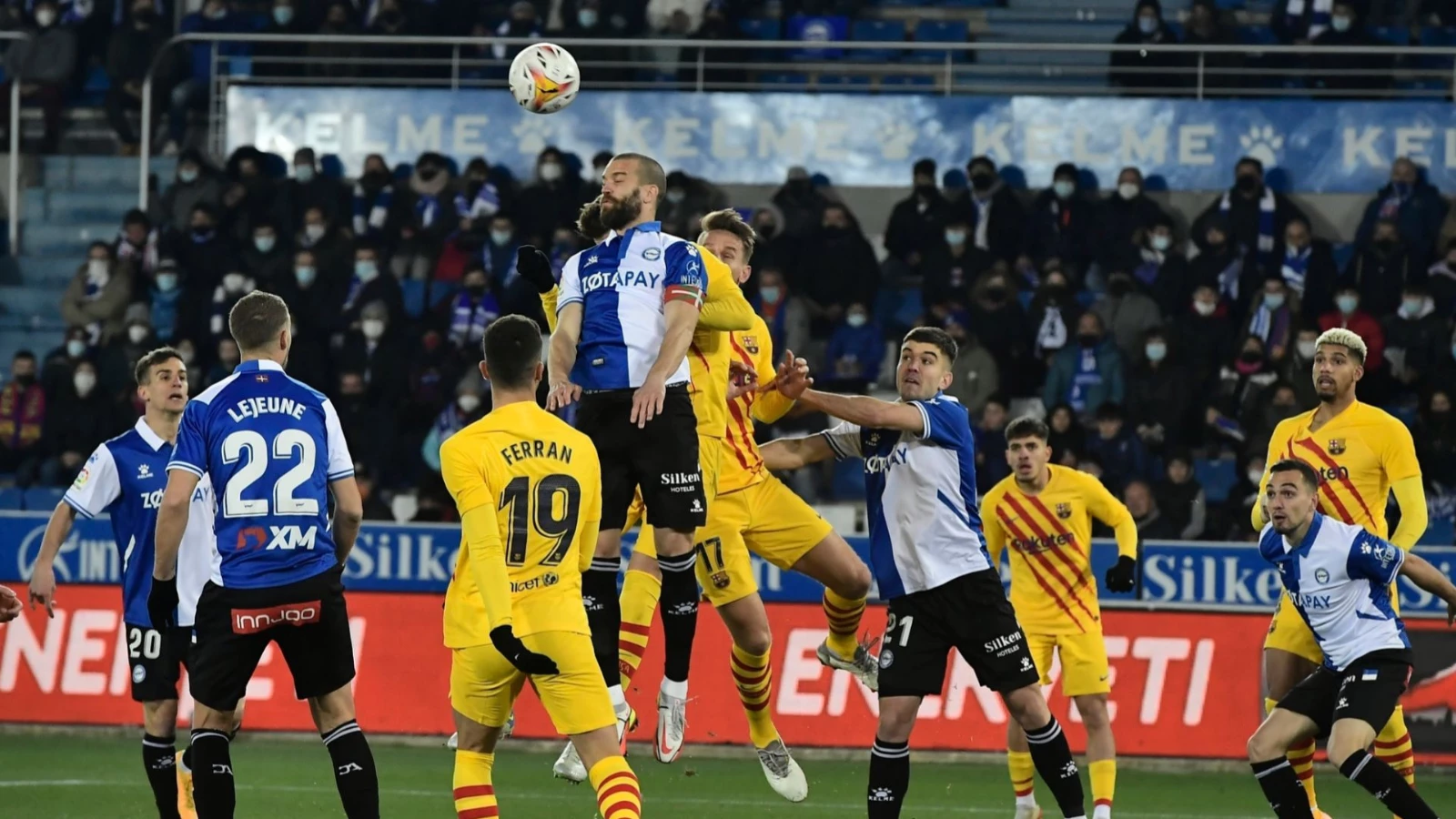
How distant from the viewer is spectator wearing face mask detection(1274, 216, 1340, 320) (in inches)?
701

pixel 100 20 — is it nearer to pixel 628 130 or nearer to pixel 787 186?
pixel 628 130

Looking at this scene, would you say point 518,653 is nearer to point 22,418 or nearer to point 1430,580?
point 1430,580

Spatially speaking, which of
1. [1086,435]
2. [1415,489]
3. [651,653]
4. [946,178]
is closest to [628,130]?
[946,178]

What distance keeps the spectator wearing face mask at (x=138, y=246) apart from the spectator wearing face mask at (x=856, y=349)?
6712 millimetres

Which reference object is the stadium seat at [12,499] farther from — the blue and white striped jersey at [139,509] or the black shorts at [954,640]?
the black shorts at [954,640]

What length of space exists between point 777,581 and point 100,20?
462 inches

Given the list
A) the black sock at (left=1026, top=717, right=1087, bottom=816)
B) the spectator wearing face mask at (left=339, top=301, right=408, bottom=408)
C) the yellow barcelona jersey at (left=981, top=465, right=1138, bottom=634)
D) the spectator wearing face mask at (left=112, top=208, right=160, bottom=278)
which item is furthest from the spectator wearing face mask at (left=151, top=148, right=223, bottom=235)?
the black sock at (left=1026, top=717, right=1087, bottom=816)

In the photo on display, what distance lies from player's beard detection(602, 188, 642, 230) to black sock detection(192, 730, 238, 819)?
2.84m

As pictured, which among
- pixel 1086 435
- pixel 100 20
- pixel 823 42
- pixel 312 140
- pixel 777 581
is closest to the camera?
pixel 777 581

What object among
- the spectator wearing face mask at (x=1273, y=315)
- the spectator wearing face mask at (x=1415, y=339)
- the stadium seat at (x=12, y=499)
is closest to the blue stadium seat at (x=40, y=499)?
the stadium seat at (x=12, y=499)

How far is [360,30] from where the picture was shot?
21.1 m

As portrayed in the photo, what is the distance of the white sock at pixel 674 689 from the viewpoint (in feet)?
32.5

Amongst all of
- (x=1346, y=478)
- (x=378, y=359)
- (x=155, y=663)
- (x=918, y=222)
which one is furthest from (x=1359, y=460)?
(x=378, y=359)

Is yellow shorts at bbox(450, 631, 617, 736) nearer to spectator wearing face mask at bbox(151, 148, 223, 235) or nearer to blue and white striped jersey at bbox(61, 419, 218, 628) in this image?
blue and white striped jersey at bbox(61, 419, 218, 628)
